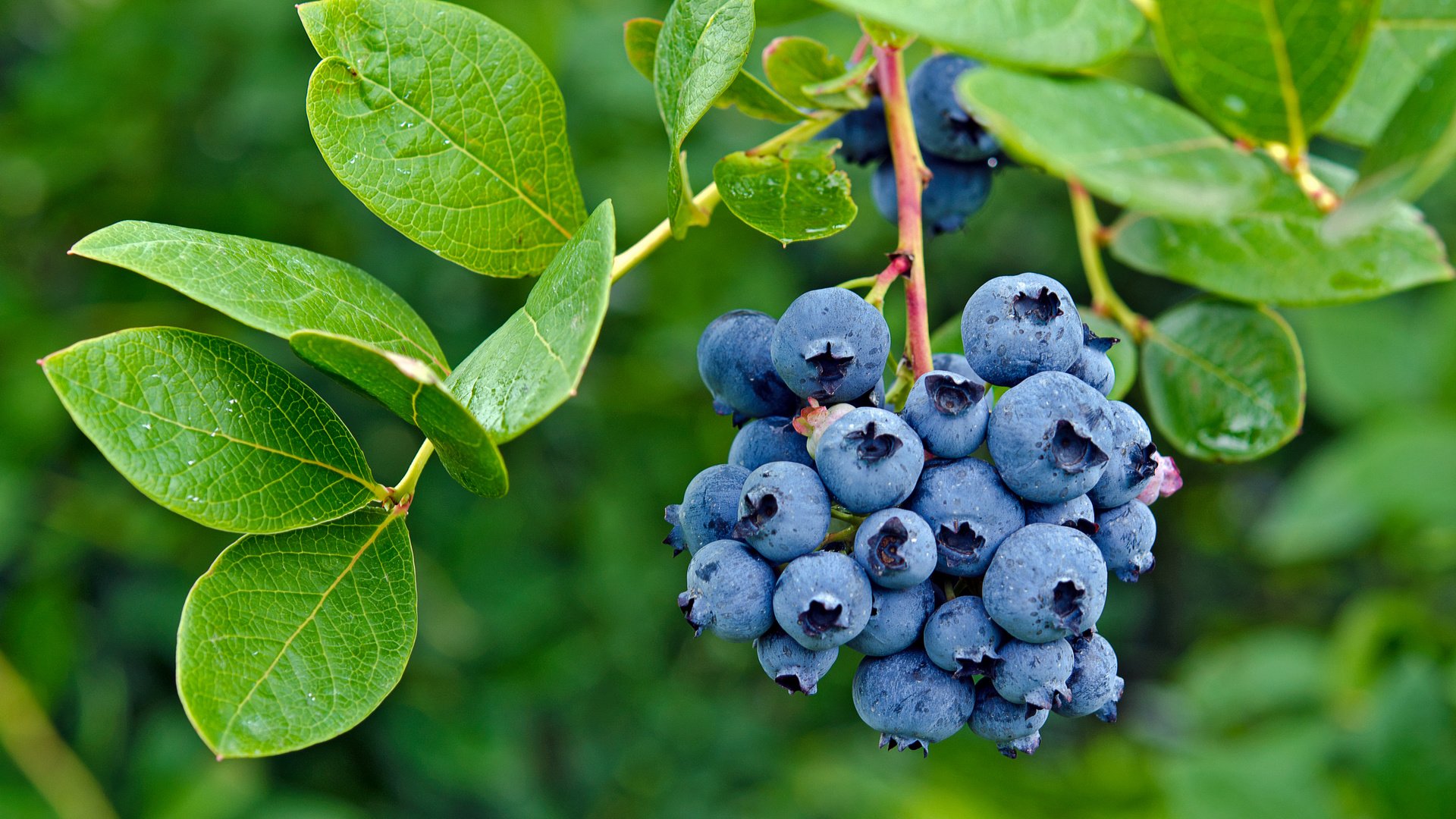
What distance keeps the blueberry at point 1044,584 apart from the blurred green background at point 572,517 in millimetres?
1513

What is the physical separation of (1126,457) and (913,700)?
0.88 ft

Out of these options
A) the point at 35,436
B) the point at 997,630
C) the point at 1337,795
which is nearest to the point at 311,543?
the point at 997,630

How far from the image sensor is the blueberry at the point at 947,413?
0.84 m

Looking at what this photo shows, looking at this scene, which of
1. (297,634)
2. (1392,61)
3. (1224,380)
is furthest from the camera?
(1224,380)

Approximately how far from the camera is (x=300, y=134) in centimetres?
238

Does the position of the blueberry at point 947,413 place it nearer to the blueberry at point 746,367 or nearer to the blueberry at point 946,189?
the blueberry at point 746,367

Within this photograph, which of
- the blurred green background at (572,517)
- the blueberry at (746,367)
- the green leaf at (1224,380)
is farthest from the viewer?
the blurred green background at (572,517)

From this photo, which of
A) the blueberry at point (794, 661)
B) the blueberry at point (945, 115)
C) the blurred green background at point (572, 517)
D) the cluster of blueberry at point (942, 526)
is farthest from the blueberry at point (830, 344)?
the blurred green background at point (572, 517)

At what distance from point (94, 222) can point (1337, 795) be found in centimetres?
303

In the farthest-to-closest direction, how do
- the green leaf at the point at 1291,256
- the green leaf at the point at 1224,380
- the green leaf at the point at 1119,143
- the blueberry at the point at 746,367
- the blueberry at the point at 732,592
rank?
the green leaf at the point at 1224,380, the green leaf at the point at 1291,256, the blueberry at the point at 746,367, the blueberry at the point at 732,592, the green leaf at the point at 1119,143

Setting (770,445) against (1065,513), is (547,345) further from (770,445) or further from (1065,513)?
(1065,513)

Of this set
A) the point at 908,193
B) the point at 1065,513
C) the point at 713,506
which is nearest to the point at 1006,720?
the point at 1065,513

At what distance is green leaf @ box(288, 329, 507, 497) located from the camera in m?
Result: 0.78

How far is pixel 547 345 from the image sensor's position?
2.59ft
